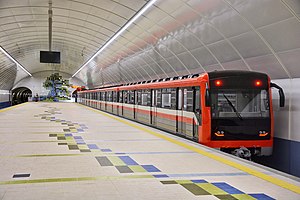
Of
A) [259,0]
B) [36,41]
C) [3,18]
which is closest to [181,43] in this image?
[259,0]

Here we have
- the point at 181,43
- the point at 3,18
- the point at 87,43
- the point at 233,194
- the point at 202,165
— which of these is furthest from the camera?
the point at 87,43

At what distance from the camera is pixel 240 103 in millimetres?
11562

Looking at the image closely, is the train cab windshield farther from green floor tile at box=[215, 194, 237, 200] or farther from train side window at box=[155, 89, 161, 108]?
train side window at box=[155, 89, 161, 108]

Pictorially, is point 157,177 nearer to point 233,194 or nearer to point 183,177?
point 183,177

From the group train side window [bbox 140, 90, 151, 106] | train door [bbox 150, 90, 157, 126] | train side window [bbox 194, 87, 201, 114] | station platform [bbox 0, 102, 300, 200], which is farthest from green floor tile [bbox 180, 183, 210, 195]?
train side window [bbox 140, 90, 151, 106]

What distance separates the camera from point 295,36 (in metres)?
11.5

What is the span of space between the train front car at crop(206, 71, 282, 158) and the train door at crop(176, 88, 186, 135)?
7.81ft

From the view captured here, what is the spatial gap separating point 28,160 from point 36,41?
25.8 m

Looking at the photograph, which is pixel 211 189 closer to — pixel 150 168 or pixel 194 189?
pixel 194 189

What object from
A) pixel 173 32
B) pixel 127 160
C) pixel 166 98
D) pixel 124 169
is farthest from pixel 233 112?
pixel 173 32

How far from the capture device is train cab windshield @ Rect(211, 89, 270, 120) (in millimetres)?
11406

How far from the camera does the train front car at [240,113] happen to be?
11.2 m

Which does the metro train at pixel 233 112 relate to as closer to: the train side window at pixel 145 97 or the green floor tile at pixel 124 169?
the green floor tile at pixel 124 169

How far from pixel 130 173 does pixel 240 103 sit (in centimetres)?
549
